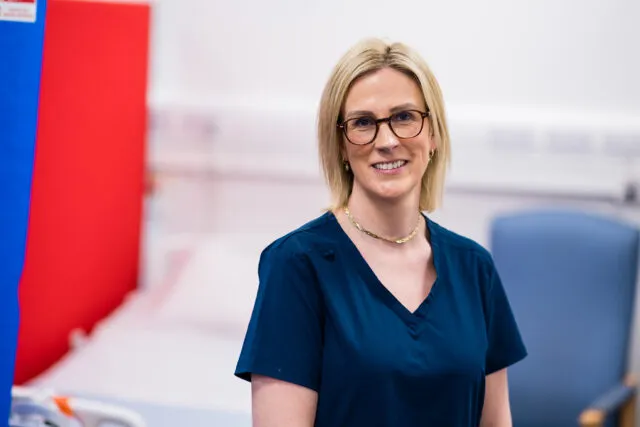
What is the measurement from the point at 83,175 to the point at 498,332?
1.86 metres

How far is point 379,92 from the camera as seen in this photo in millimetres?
1278

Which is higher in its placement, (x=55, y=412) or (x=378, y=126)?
(x=378, y=126)

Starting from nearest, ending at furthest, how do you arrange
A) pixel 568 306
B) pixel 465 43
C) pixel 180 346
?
pixel 568 306
pixel 180 346
pixel 465 43

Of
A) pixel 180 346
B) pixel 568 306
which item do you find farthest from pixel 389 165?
pixel 180 346

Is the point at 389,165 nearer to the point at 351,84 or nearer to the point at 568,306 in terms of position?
the point at 351,84

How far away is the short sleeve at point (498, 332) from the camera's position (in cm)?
146

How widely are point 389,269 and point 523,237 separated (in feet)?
4.07

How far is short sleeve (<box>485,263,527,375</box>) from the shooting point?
146 cm

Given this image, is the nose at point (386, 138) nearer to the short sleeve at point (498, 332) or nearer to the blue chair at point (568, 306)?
the short sleeve at point (498, 332)

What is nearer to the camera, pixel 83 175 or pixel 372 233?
pixel 372 233

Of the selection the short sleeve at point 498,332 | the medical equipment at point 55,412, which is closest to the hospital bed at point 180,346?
the medical equipment at point 55,412

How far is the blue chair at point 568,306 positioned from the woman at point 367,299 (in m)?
1.18

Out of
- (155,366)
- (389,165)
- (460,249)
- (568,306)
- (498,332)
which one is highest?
(389,165)

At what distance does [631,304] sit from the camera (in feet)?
8.13
